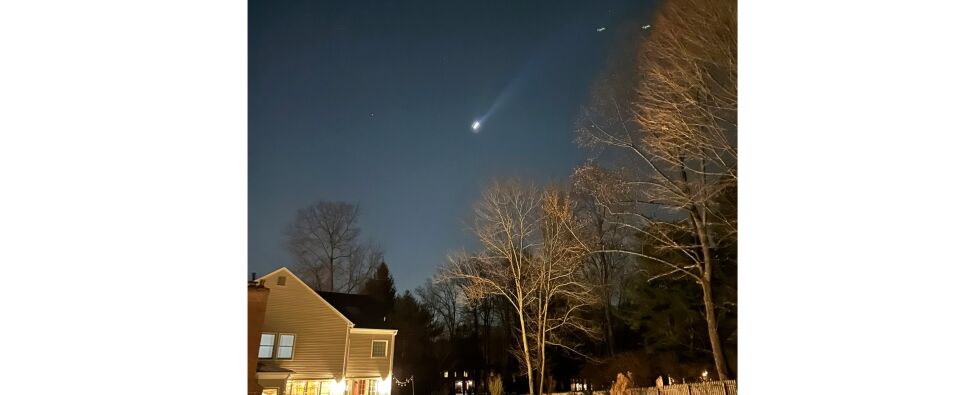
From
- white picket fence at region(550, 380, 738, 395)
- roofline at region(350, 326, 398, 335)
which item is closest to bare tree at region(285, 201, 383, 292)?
roofline at region(350, 326, 398, 335)

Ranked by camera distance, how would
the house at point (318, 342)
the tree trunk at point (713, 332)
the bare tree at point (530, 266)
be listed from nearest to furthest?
the house at point (318, 342) < the tree trunk at point (713, 332) < the bare tree at point (530, 266)

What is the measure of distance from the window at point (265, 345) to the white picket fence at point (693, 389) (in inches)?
71.1

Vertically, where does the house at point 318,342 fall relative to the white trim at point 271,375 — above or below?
above

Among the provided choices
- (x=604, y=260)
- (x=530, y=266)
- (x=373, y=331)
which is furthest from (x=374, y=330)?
(x=604, y=260)

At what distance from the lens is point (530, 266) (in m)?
4.01

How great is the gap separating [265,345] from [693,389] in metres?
2.32

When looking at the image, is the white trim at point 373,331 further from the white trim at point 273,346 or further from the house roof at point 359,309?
the white trim at point 273,346

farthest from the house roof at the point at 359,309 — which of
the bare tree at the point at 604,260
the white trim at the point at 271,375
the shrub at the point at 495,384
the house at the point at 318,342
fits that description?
the bare tree at the point at 604,260

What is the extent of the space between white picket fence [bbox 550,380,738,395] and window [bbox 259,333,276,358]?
181cm

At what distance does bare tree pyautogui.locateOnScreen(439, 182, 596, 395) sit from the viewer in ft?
12.8

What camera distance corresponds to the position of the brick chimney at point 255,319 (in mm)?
3027
